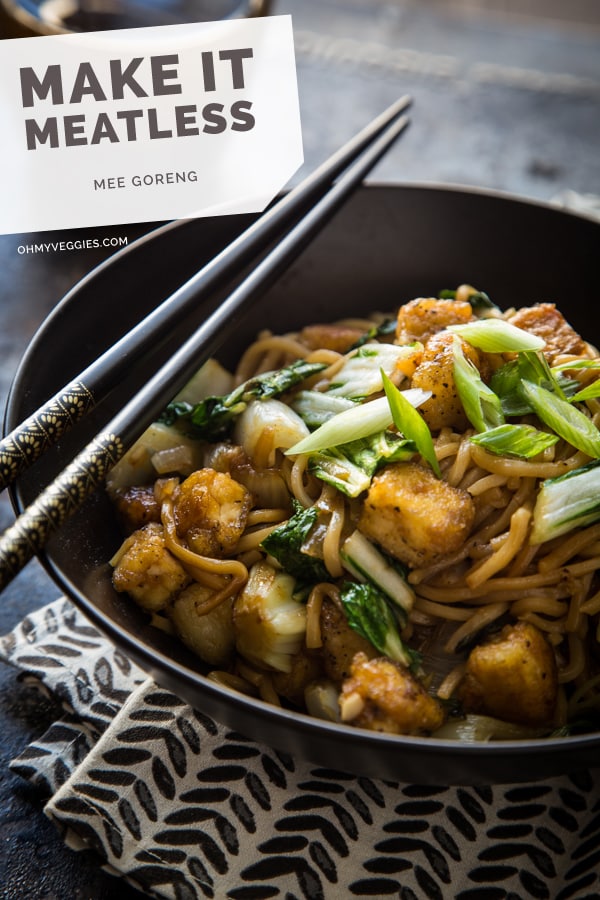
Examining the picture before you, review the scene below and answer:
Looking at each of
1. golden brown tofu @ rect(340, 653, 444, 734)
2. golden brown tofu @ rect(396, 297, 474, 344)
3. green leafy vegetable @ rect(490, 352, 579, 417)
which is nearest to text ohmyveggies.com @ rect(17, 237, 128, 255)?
golden brown tofu @ rect(396, 297, 474, 344)

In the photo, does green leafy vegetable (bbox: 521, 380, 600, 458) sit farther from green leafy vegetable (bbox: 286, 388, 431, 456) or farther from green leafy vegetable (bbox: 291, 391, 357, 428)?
green leafy vegetable (bbox: 291, 391, 357, 428)

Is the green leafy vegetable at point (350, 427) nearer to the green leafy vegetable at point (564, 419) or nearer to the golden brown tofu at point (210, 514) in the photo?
the golden brown tofu at point (210, 514)

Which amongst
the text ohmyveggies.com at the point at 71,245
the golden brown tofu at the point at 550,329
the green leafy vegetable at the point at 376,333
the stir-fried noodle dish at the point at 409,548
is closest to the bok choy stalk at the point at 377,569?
the stir-fried noodle dish at the point at 409,548

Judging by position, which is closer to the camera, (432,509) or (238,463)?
(432,509)

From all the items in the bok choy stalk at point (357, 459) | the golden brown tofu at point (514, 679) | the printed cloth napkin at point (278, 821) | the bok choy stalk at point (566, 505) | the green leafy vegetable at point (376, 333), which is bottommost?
the printed cloth napkin at point (278, 821)

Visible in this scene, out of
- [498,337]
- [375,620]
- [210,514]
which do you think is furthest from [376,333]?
[375,620]

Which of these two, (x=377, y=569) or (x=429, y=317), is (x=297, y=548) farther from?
(x=429, y=317)

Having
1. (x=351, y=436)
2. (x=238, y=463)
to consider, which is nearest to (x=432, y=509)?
(x=351, y=436)

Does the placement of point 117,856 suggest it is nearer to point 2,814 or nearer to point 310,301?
point 2,814
